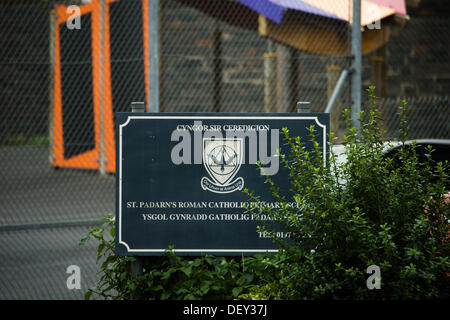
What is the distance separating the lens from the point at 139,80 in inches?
459

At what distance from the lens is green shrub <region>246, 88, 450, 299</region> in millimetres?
3248

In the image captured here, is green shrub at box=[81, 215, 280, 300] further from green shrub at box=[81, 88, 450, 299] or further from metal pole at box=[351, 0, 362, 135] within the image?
metal pole at box=[351, 0, 362, 135]

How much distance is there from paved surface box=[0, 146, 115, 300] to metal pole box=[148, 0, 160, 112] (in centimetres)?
173

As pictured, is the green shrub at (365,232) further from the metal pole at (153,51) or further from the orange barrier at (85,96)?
the orange barrier at (85,96)

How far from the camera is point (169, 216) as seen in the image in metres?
4.08

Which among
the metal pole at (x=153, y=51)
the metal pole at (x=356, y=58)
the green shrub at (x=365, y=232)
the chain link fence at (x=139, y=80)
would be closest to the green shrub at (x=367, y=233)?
the green shrub at (x=365, y=232)

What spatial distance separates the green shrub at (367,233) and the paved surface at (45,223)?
279cm

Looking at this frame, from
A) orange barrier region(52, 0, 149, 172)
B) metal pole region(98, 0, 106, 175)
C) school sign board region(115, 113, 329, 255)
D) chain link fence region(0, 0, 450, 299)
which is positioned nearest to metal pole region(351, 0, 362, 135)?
chain link fence region(0, 0, 450, 299)

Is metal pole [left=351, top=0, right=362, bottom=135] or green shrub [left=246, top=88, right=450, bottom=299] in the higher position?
metal pole [left=351, top=0, right=362, bottom=135]

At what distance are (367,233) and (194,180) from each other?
1230mm

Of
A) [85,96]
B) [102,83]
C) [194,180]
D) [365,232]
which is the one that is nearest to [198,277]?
[194,180]

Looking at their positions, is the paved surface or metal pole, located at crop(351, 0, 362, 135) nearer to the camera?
the paved surface

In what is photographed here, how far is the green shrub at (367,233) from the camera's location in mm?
3248

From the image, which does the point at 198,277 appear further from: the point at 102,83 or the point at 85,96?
the point at 85,96
